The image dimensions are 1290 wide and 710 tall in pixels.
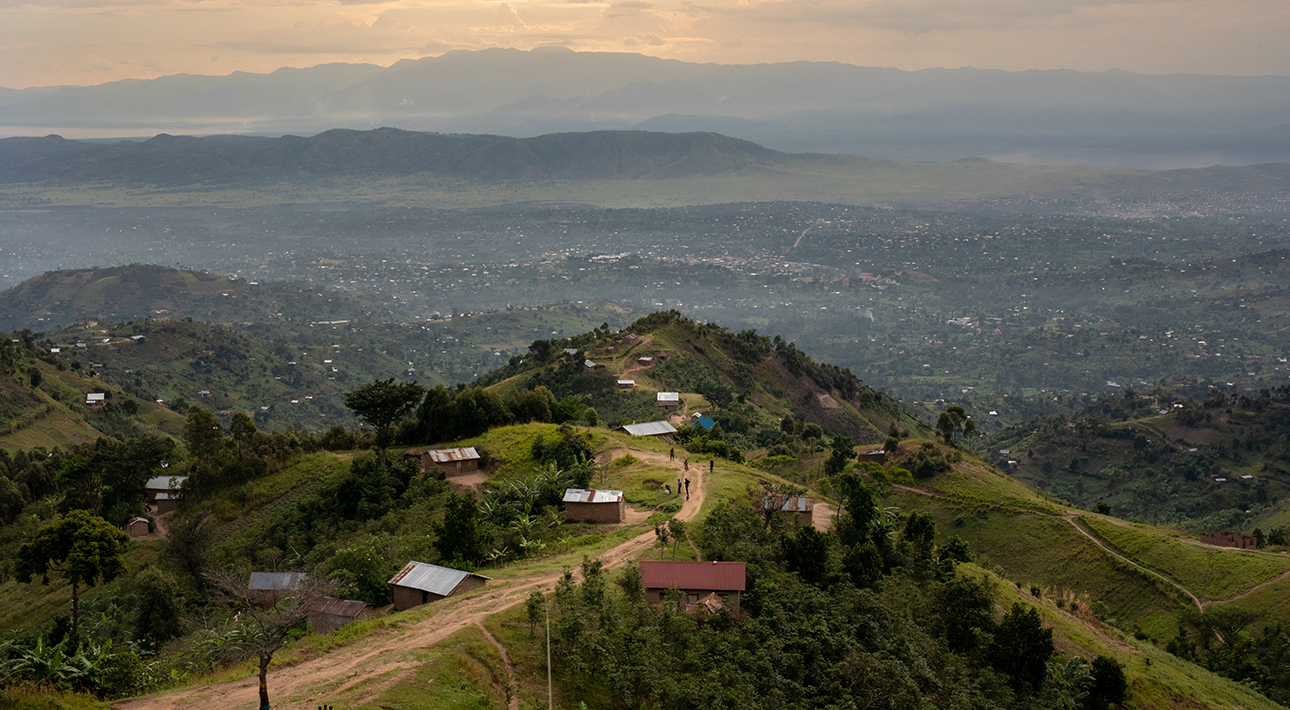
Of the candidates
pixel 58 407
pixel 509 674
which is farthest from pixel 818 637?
pixel 58 407

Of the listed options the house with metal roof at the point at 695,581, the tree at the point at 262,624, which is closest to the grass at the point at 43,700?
the tree at the point at 262,624

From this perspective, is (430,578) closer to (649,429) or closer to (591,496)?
(591,496)

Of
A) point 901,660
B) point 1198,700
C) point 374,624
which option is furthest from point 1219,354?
point 374,624

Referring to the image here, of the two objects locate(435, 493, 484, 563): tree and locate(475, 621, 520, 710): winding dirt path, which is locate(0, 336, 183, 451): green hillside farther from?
locate(475, 621, 520, 710): winding dirt path

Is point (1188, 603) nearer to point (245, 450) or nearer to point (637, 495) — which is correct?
point (637, 495)

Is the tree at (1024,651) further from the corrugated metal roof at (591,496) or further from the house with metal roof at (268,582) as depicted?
the house with metal roof at (268,582)

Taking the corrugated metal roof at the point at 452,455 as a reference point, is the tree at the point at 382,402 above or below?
above

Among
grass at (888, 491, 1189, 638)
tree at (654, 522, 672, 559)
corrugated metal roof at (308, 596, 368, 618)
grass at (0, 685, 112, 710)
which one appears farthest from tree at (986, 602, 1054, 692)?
grass at (0, 685, 112, 710)
